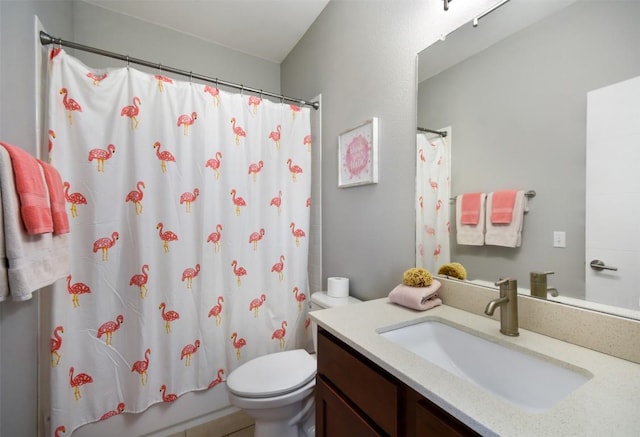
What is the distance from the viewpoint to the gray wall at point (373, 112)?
1232 millimetres

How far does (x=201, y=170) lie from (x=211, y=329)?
959mm

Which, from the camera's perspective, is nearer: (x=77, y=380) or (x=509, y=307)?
(x=509, y=307)

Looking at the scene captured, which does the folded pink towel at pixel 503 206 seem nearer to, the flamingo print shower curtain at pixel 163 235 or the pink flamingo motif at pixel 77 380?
the flamingo print shower curtain at pixel 163 235

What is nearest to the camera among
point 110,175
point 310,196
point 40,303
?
point 40,303

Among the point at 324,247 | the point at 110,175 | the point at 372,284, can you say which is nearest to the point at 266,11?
the point at 110,175

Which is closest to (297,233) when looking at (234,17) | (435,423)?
(435,423)

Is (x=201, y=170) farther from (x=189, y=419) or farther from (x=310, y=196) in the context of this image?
(x=189, y=419)

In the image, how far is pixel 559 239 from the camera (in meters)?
0.80

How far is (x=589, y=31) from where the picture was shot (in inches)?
29.2

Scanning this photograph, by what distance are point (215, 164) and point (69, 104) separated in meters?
0.69

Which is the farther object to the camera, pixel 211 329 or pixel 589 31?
pixel 211 329

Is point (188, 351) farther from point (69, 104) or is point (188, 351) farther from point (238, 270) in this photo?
point (69, 104)

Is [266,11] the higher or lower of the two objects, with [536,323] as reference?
higher

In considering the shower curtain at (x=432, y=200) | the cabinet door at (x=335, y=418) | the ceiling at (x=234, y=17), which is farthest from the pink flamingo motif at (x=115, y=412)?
the ceiling at (x=234, y=17)
